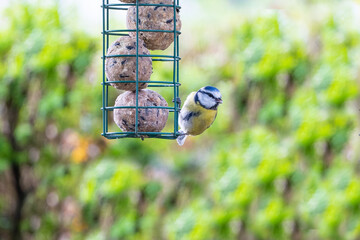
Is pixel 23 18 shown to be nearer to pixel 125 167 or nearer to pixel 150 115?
pixel 125 167

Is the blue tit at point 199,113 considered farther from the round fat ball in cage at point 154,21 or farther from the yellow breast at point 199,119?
the round fat ball in cage at point 154,21

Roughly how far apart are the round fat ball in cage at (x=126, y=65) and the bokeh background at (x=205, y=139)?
2.18m

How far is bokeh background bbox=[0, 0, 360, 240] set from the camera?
433 cm

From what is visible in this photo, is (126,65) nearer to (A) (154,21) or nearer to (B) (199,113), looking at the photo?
(A) (154,21)

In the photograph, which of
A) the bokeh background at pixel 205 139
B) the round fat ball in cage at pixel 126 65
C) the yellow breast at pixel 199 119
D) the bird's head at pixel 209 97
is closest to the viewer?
the round fat ball in cage at pixel 126 65

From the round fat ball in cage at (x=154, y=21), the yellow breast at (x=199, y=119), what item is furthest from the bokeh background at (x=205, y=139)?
the round fat ball in cage at (x=154, y=21)

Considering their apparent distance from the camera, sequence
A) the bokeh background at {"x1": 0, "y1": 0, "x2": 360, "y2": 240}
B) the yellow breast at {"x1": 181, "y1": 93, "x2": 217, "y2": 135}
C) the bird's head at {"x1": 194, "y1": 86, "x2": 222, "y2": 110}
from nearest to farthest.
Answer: the bird's head at {"x1": 194, "y1": 86, "x2": 222, "y2": 110} < the yellow breast at {"x1": 181, "y1": 93, "x2": 217, "y2": 135} < the bokeh background at {"x1": 0, "y1": 0, "x2": 360, "y2": 240}

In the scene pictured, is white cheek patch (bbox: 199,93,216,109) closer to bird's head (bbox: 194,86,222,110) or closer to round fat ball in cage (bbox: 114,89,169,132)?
bird's head (bbox: 194,86,222,110)

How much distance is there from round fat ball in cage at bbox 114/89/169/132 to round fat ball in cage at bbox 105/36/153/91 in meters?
0.05

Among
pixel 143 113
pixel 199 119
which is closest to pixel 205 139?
pixel 199 119

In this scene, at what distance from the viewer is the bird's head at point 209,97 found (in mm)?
2771

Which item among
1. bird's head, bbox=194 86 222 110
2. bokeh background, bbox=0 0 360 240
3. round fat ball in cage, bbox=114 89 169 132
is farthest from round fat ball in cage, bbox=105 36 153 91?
bokeh background, bbox=0 0 360 240

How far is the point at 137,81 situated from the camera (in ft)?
7.84

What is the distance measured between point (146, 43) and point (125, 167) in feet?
9.36
